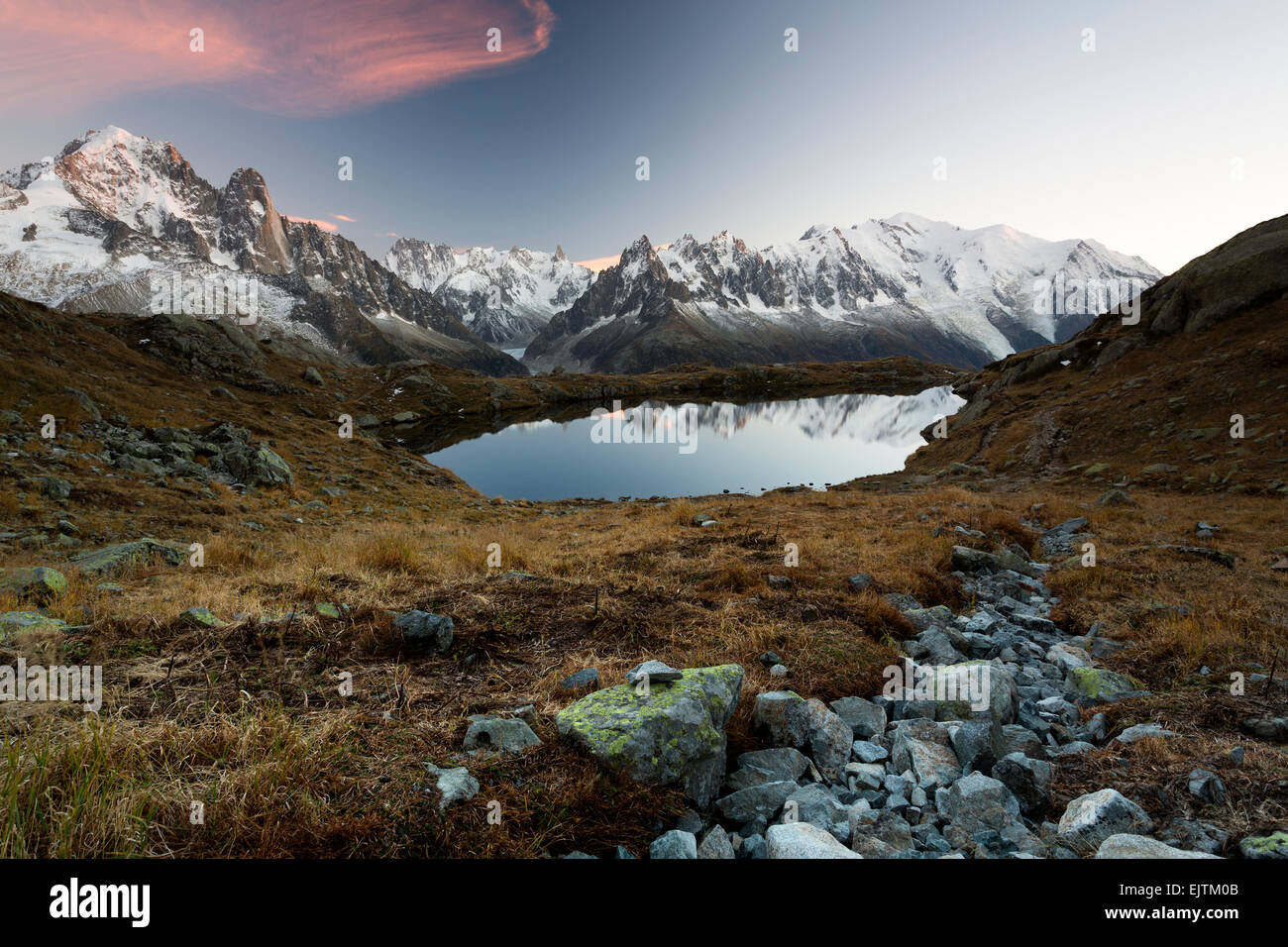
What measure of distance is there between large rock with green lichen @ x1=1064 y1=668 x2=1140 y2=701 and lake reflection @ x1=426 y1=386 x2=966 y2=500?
123 ft

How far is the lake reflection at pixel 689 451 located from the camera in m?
48.4

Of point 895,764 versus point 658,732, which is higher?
point 658,732

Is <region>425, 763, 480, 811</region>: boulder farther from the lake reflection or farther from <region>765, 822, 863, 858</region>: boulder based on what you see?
the lake reflection

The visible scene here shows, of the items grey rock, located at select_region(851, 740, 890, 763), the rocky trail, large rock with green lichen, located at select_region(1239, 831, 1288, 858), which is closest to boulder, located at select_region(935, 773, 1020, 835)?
the rocky trail

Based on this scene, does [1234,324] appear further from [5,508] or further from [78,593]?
[5,508]

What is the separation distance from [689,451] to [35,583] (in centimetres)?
6010

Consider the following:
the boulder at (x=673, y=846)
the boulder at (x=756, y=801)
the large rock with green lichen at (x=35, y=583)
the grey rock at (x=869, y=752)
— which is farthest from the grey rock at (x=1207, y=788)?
the large rock with green lichen at (x=35, y=583)

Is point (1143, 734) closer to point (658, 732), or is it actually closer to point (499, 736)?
point (658, 732)

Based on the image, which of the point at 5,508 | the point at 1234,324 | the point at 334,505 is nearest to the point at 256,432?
the point at 334,505

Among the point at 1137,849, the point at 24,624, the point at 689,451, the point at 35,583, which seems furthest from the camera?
the point at 689,451

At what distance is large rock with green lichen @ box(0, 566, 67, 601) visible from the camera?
22.8ft

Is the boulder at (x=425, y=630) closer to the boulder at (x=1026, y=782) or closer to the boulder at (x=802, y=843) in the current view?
the boulder at (x=802, y=843)

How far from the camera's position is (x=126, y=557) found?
9.50 meters

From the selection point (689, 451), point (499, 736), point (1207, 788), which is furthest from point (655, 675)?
point (689, 451)
